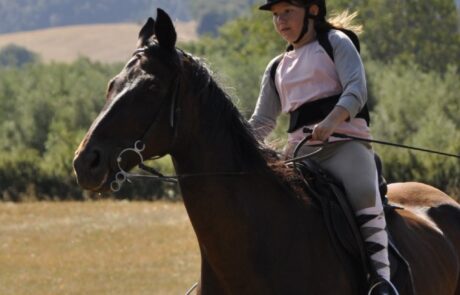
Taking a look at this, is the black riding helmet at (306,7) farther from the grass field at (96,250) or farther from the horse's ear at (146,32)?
the grass field at (96,250)

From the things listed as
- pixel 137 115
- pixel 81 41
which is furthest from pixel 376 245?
pixel 81 41

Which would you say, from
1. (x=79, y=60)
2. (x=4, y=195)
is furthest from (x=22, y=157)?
(x=79, y=60)

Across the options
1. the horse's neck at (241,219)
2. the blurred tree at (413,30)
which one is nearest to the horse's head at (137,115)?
the horse's neck at (241,219)

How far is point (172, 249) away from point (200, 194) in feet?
59.9

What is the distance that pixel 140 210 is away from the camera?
1404 inches

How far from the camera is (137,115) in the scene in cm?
577

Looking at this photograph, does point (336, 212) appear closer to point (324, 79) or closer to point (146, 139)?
point (324, 79)

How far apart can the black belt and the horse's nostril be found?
5.61ft

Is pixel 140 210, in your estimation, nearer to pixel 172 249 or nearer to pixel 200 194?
pixel 172 249

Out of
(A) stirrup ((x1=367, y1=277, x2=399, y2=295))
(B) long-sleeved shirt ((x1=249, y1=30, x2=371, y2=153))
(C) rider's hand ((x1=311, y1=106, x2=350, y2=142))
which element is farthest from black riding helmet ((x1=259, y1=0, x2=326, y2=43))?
(A) stirrup ((x1=367, y1=277, x2=399, y2=295))

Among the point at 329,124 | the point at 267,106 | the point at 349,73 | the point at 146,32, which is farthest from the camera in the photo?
the point at 267,106

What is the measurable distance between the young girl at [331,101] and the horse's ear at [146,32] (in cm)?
98

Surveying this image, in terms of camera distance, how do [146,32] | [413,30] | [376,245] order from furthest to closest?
[413,30], [376,245], [146,32]

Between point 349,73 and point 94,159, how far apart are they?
1805 mm
